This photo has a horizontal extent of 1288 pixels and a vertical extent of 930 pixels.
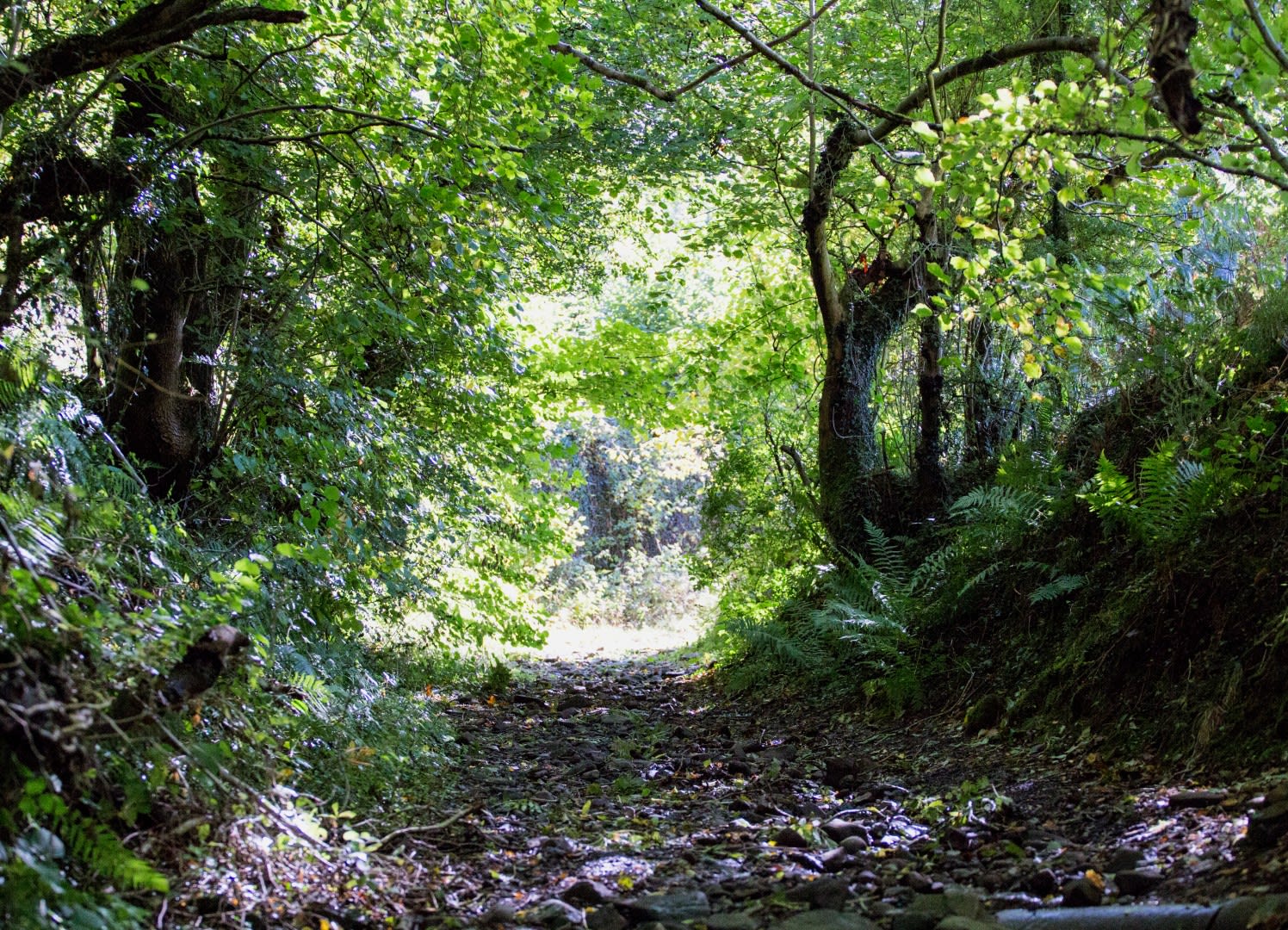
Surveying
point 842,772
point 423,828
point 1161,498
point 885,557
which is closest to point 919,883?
point 842,772

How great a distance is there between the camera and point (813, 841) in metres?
3.93

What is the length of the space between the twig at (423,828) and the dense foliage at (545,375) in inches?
8.9

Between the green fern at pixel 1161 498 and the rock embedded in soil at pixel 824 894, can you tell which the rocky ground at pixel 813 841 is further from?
the green fern at pixel 1161 498

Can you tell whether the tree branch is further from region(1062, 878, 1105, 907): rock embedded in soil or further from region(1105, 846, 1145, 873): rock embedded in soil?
region(1105, 846, 1145, 873): rock embedded in soil

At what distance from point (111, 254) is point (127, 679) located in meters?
3.58

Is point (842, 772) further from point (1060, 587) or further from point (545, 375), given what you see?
point (545, 375)

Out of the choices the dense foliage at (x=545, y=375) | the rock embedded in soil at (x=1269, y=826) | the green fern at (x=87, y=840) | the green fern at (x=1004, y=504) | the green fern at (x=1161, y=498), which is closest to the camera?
the green fern at (x=87, y=840)

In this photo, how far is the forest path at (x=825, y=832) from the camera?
122 inches

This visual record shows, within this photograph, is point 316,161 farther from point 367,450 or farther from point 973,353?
point 973,353

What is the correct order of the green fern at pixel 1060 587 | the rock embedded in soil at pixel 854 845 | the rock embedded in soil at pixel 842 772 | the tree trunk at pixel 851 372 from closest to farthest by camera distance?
1. the rock embedded in soil at pixel 854 845
2. the rock embedded in soil at pixel 842 772
3. the green fern at pixel 1060 587
4. the tree trunk at pixel 851 372

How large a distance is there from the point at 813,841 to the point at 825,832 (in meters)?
0.14

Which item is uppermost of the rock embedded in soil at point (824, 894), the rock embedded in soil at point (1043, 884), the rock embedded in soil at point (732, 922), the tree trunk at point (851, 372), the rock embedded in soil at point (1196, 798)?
the tree trunk at point (851, 372)

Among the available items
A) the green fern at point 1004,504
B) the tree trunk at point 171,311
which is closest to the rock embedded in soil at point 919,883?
the green fern at point 1004,504

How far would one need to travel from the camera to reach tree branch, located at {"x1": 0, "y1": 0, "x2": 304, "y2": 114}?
403 cm
